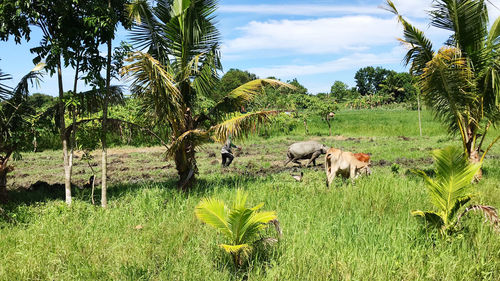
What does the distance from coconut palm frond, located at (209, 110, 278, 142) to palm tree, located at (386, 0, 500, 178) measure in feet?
13.6

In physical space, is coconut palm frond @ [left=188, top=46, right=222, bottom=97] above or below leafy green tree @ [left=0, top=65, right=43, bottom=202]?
above

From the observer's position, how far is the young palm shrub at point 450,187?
15.5 ft

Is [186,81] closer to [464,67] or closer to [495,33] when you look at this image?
[464,67]

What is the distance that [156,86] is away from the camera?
700cm

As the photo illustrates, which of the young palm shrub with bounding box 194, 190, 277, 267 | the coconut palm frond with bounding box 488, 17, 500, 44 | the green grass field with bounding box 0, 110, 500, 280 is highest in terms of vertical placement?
the coconut palm frond with bounding box 488, 17, 500, 44

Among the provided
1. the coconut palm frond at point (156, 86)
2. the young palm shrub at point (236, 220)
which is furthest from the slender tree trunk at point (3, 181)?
the young palm shrub at point (236, 220)

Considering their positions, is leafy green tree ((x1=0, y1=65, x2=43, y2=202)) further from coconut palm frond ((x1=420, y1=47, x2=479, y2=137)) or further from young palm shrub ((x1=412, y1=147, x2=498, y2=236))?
coconut palm frond ((x1=420, y1=47, x2=479, y2=137))

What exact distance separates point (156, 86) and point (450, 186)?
16.9ft

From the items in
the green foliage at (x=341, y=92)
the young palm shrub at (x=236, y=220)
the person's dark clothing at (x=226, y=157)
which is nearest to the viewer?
the young palm shrub at (x=236, y=220)

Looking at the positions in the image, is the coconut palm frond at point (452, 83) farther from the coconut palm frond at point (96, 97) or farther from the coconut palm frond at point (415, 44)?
the coconut palm frond at point (96, 97)

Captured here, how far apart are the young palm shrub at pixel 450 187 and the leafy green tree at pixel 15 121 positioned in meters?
6.90

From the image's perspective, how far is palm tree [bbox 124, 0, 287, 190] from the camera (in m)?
7.33

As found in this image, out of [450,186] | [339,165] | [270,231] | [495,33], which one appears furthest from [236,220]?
[495,33]

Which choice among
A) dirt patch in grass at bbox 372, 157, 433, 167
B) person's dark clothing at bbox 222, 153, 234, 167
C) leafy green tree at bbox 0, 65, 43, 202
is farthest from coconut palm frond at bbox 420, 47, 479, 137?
leafy green tree at bbox 0, 65, 43, 202
